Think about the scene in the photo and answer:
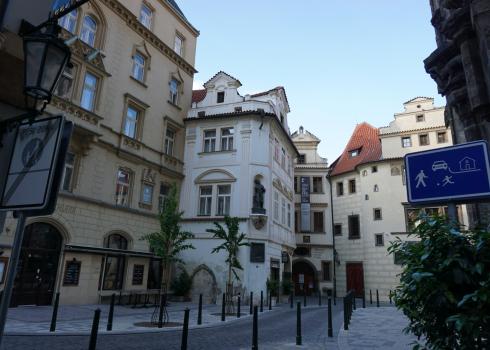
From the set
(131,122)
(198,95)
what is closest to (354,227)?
(198,95)

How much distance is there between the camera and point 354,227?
34.0 meters

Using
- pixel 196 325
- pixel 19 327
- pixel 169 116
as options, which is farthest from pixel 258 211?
pixel 19 327

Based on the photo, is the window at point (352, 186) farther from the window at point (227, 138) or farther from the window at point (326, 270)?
the window at point (227, 138)

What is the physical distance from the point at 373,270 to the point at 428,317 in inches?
1185

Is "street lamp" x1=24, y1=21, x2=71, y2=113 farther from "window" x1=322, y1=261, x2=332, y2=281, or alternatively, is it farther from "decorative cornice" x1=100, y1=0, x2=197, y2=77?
"window" x1=322, y1=261, x2=332, y2=281

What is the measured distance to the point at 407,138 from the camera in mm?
31875

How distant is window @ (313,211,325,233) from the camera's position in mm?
35656

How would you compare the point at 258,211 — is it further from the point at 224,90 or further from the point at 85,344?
the point at 85,344

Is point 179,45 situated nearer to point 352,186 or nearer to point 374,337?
point 352,186

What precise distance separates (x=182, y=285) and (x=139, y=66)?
44.4 feet

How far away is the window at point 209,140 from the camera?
25922 mm

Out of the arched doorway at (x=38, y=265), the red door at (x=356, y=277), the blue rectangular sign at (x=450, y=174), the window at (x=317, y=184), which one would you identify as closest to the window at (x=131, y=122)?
the arched doorway at (x=38, y=265)

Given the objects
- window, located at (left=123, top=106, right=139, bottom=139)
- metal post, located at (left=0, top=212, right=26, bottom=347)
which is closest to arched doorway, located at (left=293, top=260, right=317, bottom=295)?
window, located at (left=123, top=106, right=139, bottom=139)

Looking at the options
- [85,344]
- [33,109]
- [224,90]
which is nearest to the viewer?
[33,109]
